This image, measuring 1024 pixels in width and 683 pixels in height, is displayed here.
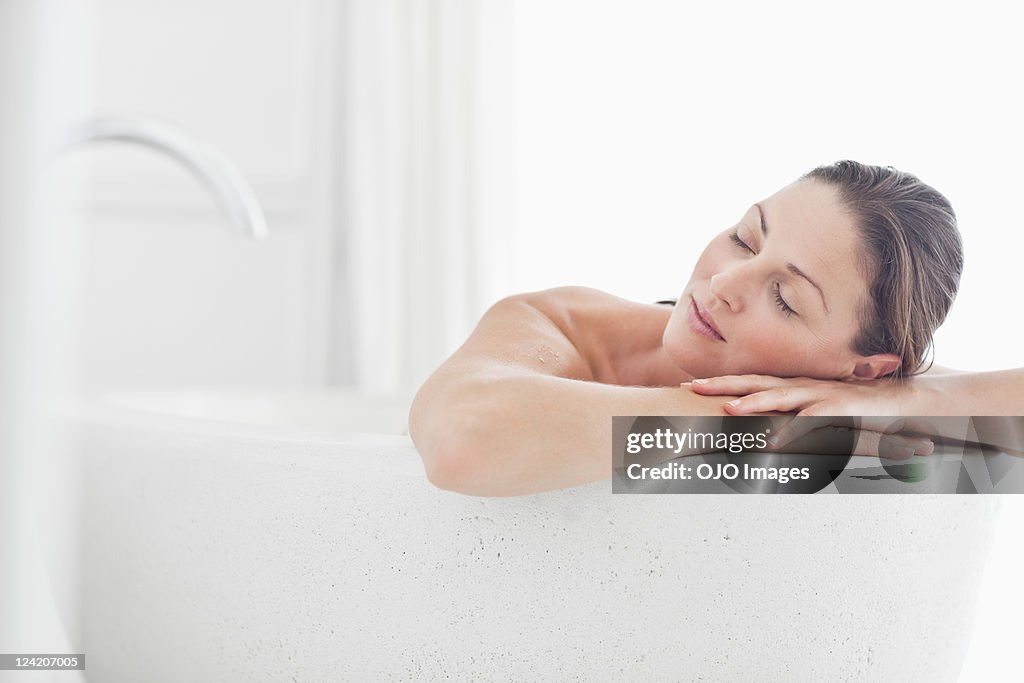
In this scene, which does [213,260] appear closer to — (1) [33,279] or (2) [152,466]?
(2) [152,466]

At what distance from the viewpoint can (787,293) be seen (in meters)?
0.79

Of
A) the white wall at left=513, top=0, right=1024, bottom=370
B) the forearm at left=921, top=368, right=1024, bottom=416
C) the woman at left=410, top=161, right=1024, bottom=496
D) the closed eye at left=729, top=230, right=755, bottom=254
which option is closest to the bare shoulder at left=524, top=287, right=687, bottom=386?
the woman at left=410, top=161, right=1024, bottom=496

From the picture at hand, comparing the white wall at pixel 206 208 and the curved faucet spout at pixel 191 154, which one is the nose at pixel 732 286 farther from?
the white wall at pixel 206 208

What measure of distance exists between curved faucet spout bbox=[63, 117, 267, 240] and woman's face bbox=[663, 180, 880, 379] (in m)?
0.48

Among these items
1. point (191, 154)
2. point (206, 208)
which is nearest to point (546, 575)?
point (191, 154)

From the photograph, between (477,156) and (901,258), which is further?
(477,156)

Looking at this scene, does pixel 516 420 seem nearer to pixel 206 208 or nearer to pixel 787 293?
pixel 787 293

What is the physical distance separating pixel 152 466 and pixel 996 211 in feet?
4.43

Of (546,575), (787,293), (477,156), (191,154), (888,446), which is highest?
(477,156)

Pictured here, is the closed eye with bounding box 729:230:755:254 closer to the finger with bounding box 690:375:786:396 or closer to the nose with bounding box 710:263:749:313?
the nose with bounding box 710:263:749:313

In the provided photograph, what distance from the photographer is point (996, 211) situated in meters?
1.50

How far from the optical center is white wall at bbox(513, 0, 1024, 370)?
152 centimetres

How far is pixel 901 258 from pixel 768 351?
136 mm

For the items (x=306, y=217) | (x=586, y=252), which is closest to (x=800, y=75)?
(x=586, y=252)
